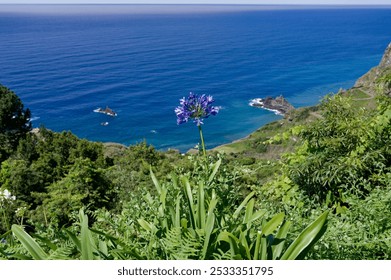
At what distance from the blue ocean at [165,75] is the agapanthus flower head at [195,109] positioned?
3029 centimetres

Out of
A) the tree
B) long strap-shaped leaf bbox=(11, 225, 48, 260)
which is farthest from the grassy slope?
long strap-shaped leaf bbox=(11, 225, 48, 260)

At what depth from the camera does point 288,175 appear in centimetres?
431

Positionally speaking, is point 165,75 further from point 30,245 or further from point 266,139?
point 30,245

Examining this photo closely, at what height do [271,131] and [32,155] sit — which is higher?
[32,155]

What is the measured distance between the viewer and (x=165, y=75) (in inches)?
2256

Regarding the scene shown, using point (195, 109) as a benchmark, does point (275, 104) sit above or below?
below

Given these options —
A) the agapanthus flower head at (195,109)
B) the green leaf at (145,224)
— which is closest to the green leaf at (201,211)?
the green leaf at (145,224)

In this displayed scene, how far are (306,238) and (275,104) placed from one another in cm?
4335

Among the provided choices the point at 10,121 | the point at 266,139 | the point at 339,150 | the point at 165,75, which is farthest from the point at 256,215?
the point at 165,75

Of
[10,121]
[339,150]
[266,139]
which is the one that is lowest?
[266,139]

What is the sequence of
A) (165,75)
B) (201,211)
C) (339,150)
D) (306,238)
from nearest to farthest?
(306,238)
(201,211)
(339,150)
(165,75)

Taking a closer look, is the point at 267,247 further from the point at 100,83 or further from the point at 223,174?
the point at 100,83

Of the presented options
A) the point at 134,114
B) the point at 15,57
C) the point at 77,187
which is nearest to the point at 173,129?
the point at 134,114

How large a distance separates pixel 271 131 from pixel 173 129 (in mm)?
9699
